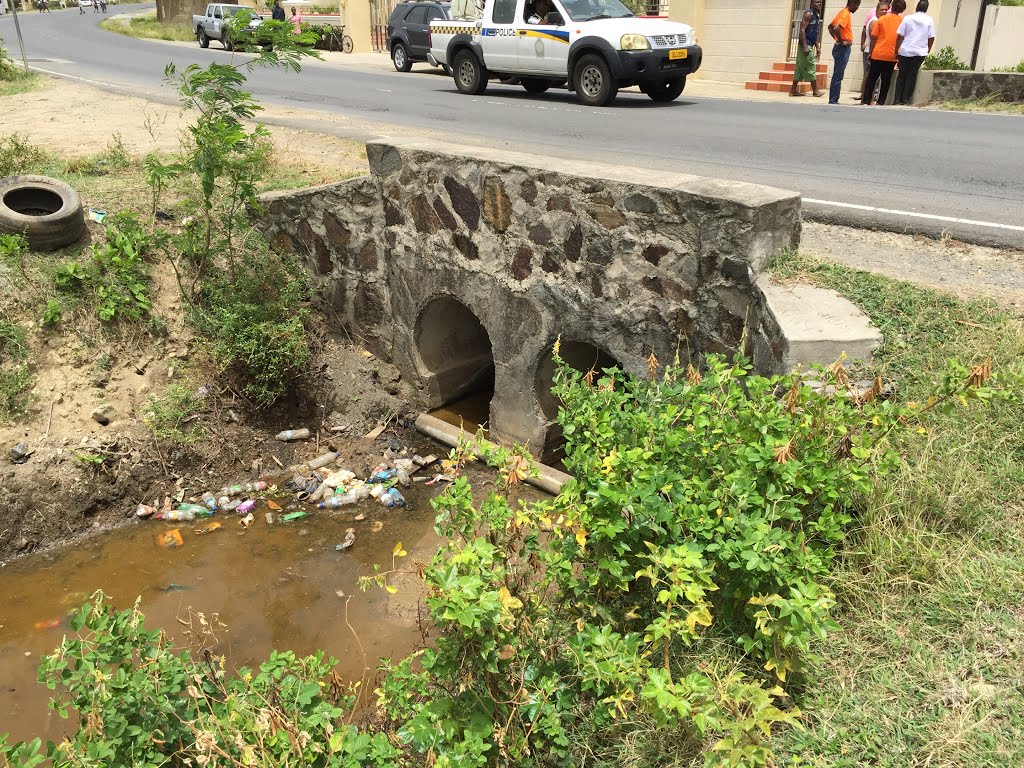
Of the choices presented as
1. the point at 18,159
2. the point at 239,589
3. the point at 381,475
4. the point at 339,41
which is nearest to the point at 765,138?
the point at 381,475

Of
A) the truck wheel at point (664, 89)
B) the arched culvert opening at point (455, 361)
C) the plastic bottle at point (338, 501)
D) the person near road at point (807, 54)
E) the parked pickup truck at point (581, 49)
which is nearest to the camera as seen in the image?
the plastic bottle at point (338, 501)

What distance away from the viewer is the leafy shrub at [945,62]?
1554 centimetres

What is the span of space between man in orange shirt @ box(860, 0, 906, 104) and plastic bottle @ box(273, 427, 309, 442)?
40.1 ft

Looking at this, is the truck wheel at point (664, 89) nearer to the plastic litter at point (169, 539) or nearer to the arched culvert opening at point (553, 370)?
the arched culvert opening at point (553, 370)

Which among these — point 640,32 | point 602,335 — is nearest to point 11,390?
point 602,335

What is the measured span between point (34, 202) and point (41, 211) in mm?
110

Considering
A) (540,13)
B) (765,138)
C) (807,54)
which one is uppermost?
(540,13)

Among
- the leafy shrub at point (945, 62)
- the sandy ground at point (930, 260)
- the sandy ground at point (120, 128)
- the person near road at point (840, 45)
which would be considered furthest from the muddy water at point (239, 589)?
the leafy shrub at point (945, 62)

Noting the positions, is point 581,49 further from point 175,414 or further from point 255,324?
point 175,414

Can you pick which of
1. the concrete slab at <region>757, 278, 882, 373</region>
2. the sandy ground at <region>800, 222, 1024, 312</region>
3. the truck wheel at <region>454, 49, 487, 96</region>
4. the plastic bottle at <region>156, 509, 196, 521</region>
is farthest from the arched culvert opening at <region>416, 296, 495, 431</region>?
the truck wheel at <region>454, 49, 487, 96</region>

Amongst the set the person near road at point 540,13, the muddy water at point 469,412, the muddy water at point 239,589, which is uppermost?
the person near road at point 540,13

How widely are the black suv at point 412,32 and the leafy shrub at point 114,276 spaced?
16761 mm

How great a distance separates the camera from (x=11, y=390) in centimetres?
644

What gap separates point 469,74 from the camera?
16.8 m
